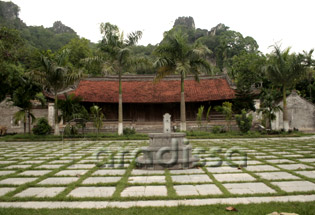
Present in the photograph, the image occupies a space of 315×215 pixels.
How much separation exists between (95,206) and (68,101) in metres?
14.6

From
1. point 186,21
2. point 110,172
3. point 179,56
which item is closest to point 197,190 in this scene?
point 110,172

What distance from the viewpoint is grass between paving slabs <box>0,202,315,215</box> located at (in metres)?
3.95

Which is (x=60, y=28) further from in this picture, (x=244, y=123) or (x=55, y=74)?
(x=244, y=123)

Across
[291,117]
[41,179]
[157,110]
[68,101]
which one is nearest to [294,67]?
[291,117]

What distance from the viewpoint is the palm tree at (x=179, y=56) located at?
17.1 m

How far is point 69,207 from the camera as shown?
432 cm

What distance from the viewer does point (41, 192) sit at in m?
5.21

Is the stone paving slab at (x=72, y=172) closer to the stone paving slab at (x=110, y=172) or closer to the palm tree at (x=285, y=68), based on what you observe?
the stone paving slab at (x=110, y=172)

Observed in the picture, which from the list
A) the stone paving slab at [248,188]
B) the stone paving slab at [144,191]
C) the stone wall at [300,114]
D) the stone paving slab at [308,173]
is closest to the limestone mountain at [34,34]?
the stone wall at [300,114]

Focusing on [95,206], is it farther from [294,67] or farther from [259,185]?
[294,67]

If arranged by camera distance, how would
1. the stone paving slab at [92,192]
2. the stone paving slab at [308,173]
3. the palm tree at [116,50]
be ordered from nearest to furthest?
1. the stone paving slab at [92,192]
2. the stone paving slab at [308,173]
3. the palm tree at [116,50]

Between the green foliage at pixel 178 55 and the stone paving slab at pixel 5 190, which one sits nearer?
the stone paving slab at pixel 5 190

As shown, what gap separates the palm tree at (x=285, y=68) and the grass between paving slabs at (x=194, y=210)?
14.7 m

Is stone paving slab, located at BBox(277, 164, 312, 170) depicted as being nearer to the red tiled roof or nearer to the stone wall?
the red tiled roof
